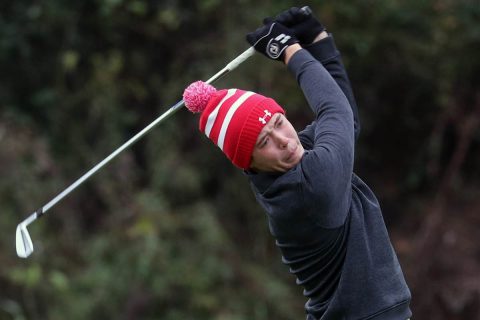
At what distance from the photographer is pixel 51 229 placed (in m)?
7.01

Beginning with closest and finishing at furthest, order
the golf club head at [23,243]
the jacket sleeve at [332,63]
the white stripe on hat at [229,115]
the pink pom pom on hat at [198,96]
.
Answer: the white stripe on hat at [229,115], the pink pom pom on hat at [198,96], the jacket sleeve at [332,63], the golf club head at [23,243]

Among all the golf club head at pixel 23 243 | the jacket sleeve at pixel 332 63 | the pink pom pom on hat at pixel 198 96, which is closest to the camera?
the pink pom pom on hat at pixel 198 96

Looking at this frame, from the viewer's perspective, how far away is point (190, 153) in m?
7.30

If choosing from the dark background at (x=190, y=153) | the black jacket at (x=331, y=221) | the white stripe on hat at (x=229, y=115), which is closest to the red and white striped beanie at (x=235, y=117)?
the white stripe on hat at (x=229, y=115)

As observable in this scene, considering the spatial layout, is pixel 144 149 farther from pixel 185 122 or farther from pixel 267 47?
pixel 267 47

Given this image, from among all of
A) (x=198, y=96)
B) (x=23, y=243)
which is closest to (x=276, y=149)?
(x=198, y=96)

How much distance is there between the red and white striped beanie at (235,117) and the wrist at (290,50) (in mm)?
227

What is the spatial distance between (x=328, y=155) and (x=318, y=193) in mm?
107

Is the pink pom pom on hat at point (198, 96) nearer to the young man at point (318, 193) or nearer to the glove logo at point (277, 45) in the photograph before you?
the young man at point (318, 193)

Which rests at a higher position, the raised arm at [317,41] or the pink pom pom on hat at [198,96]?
the pink pom pom on hat at [198,96]

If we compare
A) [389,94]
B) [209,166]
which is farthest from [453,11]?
[209,166]

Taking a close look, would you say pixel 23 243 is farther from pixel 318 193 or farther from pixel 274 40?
pixel 318 193

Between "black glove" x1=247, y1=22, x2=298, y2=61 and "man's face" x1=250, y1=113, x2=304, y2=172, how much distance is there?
0.33 m

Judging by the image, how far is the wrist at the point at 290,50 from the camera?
264cm
